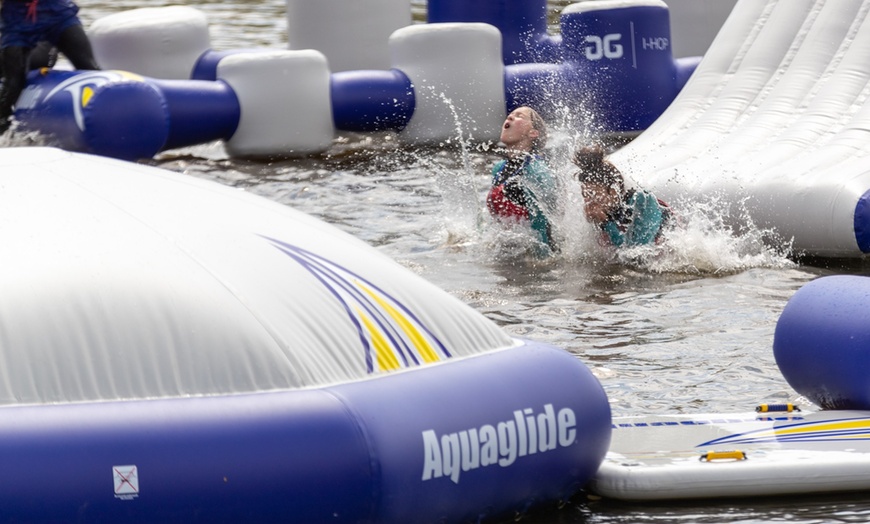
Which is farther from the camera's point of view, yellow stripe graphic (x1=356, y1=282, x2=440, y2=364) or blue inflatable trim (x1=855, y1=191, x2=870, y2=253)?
blue inflatable trim (x1=855, y1=191, x2=870, y2=253)

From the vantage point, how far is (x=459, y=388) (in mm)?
3391

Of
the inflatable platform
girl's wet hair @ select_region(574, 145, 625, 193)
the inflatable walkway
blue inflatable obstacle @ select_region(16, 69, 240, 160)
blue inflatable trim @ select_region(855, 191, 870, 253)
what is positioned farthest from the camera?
blue inflatable obstacle @ select_region(16, 69, 240, 160)

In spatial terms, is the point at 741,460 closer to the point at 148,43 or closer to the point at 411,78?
the point at 411,78

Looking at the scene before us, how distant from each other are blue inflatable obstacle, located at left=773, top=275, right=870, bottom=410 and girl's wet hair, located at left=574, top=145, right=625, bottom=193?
2.55m

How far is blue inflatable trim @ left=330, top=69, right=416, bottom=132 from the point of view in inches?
405

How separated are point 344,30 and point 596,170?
4972 millimetres

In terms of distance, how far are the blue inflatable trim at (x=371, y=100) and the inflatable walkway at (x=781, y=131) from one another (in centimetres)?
226

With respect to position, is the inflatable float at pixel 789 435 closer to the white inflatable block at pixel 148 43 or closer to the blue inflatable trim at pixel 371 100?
the blue inflatable trim at pixel 371 100

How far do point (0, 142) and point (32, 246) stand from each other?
6.19m

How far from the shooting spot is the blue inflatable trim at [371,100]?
1030cm

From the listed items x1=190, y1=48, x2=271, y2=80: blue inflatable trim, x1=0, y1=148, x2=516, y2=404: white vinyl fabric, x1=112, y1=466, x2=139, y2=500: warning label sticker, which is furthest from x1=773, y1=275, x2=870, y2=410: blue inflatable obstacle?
x1=190, y1=48, x2=271, y2=80: blue inflatable trim

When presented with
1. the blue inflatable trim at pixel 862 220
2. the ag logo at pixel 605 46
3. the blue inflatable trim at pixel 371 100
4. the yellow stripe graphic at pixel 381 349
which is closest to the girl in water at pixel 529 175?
the blue inflatable trim at pixel 862 220

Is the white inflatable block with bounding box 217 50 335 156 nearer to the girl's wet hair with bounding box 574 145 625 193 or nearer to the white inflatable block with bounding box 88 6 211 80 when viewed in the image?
the white inflatable block with bounding box 88 6 211 80

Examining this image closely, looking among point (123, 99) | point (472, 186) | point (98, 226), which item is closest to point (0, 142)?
point (123, 99)
